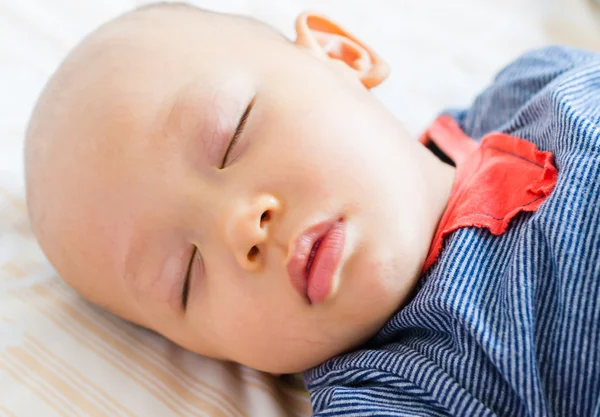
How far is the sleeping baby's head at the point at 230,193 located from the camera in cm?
70

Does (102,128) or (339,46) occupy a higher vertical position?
(339,46)

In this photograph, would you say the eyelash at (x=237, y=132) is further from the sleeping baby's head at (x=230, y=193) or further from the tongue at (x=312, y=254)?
the tongue at (x=312, y=254)

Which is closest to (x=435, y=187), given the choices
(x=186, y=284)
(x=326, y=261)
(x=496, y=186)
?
(x=496, y=186)

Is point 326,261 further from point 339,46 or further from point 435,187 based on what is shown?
point 339,46

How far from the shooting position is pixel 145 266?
2.50 feet

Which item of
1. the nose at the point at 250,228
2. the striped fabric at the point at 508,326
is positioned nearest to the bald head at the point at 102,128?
the nose at the point at 250,228

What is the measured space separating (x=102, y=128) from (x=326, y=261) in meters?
0.33

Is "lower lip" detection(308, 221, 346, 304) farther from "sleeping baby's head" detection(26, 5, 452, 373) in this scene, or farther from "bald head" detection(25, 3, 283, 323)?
"bald head" detection(25, 3, 283, 323)

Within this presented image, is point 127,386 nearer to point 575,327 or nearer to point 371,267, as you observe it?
point 371,267

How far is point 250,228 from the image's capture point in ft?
2.22

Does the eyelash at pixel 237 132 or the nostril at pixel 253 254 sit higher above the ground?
the eyelash at pixel 237 132

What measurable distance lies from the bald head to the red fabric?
39cm

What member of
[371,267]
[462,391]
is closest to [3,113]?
[371,267]

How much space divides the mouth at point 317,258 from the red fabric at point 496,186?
16 cm
